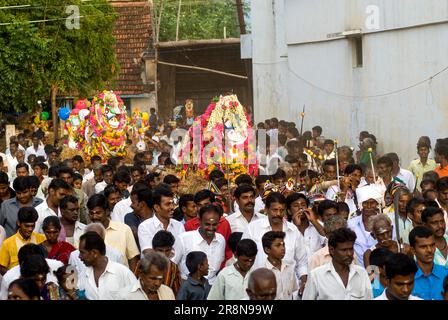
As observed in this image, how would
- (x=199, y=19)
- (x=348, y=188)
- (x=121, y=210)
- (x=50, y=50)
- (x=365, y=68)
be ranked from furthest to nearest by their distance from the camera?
1. (x=199, y=19)
2. (x=50, y=50)
3. (x=365, y=68)
4. (x=348, y=188)
5. (x=121, y=210)

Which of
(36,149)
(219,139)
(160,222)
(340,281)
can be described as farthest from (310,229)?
(36,149)

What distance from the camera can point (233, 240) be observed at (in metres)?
10.1

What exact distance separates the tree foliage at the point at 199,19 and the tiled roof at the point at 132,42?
156 inches

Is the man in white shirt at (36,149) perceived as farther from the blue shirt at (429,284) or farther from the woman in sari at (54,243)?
the blue shirt at (429,284)

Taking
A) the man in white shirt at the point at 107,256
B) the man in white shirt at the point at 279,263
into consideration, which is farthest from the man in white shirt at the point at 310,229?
the man in white shirt at the point at 107,256

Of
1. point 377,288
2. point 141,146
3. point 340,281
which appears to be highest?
point 141,146

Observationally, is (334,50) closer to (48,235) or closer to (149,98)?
(149,98)

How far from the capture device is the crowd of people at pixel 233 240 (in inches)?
327

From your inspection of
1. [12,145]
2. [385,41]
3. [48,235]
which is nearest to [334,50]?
[385,41]

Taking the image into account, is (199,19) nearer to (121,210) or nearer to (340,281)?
(121,210)

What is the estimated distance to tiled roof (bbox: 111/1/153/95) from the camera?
118ft

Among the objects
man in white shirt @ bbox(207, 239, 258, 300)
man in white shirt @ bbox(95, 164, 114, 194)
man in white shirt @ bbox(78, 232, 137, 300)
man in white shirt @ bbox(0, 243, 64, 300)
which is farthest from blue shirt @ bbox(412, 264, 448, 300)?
man in white shirt @ bbox(95, 164, 114, 194)

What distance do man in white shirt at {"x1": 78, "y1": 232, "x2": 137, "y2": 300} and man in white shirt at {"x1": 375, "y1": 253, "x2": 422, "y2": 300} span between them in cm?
184

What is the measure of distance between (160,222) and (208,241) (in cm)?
87
